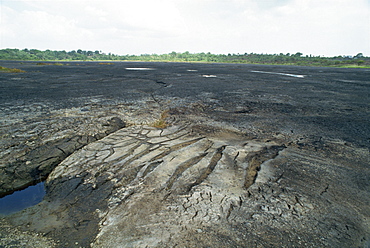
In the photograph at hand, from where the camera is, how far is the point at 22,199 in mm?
2947

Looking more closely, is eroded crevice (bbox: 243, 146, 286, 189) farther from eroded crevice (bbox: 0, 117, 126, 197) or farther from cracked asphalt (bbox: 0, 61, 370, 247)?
eroded crevice (bbox: 0, 117, 126, 197)

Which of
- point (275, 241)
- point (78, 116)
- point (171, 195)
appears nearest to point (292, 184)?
point (275, 241)

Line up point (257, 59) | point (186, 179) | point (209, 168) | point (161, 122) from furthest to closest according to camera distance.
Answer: point (257, 59)
point (161, 122)
point (209, 168)
point (186, 179)

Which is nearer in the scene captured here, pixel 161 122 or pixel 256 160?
pixel 256 160

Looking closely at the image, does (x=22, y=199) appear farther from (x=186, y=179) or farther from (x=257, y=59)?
(x=257, y=59)

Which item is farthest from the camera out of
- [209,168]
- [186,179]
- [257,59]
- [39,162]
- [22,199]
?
[257,59]

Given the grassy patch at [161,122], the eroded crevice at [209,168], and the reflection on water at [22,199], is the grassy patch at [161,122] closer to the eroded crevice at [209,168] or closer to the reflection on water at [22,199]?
the eroded crevice at [209,168]

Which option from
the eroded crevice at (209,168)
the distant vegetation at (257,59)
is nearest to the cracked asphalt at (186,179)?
the eroded crevice at (209,168)

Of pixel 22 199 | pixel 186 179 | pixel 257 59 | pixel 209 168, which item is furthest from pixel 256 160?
pixel 257 59

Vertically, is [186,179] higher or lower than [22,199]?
higher

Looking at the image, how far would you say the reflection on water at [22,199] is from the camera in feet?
8.99

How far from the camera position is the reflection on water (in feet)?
8.99

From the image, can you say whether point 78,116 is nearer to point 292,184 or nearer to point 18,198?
point 18,198

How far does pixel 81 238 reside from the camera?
2.15 meters
